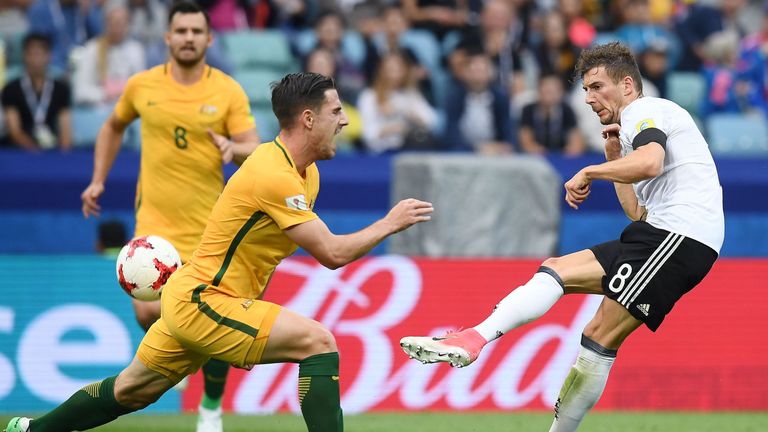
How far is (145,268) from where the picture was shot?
7.04 m

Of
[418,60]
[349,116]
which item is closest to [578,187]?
[349,116]

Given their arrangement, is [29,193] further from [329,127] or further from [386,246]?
[329,127]

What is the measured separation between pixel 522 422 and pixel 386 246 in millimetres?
2359

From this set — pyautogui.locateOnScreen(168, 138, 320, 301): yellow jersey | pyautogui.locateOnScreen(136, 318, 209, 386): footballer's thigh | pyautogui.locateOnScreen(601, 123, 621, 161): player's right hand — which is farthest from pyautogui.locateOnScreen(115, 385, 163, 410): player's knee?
pyautogui.locateOnScreen(601, 123, 621, 161): player's right hand

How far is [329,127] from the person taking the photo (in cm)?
615

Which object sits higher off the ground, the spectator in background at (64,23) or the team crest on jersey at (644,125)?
the team crest on jersey at (644,125)

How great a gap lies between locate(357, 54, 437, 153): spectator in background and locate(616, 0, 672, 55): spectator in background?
2.80m

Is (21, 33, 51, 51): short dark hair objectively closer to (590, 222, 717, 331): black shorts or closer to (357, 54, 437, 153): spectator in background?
(357, 54, 437, 153): spectator in background

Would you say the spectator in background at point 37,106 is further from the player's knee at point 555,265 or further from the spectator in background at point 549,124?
the player's knee at point 555,265

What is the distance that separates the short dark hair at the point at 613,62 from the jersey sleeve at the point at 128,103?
3154 mm

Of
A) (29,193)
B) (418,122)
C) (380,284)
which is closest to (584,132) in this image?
(418,122)

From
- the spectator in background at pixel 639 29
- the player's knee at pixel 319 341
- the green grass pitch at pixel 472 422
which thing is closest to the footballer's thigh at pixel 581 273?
the player's knee at pixel 319 341

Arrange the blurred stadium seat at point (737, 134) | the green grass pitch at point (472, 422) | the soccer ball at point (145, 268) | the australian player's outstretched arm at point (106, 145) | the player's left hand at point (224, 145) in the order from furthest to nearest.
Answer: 1. the blurred stadium seat at point (737, 134)
2. the green grass pitch at point (472, 422)
3. the australian player's outstretched arm at point (106, 145)
4. the player's left hand at point (224, 145)
5. the soccer ball at point (145, 268)

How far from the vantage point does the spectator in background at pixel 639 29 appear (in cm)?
1459
